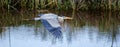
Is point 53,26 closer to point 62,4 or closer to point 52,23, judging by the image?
point 52,23

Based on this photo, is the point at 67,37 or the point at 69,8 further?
the point at 69,8

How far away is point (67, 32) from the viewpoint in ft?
22.8

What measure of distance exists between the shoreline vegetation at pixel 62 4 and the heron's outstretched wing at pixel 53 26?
68.6 inches

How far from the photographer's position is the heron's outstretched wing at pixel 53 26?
6.78 m

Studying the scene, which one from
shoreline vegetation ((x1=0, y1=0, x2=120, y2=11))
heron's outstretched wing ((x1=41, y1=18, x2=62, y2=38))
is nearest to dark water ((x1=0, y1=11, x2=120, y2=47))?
heron's outstretched wing ((x1=41, y1=18, x2=62, y2=38))

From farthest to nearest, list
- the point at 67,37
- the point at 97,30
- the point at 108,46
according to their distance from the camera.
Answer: the point at 97,30 → the point at 67,37 → the point at 108,46

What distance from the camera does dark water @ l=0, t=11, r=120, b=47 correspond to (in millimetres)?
6051

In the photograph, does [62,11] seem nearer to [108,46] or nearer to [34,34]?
[34,34]

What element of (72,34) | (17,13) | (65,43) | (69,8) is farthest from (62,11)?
(65,43)

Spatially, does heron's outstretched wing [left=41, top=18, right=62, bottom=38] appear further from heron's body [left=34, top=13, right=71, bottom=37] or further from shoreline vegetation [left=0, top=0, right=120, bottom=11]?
shoreline vegetation [left=0, top=0, right=120, bottom=11]

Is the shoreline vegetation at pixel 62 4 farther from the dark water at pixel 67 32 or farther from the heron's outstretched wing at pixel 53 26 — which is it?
the heron's outstretched wing at pixel 53 26

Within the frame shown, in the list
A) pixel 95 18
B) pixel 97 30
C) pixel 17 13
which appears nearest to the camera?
pixel 97 30

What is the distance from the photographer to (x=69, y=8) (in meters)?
9.90

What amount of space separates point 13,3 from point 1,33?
10.7 feet
